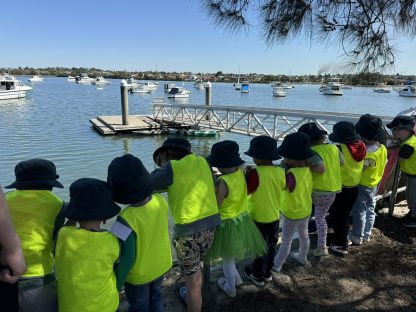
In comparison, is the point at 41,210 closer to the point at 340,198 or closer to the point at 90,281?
the point at 90,281

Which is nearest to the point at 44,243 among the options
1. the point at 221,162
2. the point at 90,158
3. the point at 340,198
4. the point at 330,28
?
the point at 221,162

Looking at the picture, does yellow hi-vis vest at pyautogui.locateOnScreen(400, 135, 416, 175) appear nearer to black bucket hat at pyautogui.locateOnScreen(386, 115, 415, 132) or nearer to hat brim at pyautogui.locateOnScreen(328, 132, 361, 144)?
black bucket hat at pyautogui.locateOnScreen(386, 115, 415, 132)

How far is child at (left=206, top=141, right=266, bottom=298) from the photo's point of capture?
8.68 ft

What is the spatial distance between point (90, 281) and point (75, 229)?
11.2 inches

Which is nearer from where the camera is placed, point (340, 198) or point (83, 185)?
point (83, 185)

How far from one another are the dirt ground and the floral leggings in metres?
0.22

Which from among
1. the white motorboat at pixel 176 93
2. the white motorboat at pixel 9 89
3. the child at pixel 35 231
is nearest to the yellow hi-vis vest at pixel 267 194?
the child at pixel 35 231

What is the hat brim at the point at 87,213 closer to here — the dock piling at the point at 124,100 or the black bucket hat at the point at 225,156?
the black bucket hat at the point at 225,156

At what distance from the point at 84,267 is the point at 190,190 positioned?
0.83 meters

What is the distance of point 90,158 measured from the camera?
15.4 m

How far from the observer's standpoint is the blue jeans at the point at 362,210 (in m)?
3.86

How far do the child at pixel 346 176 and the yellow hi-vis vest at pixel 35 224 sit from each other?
2809mm

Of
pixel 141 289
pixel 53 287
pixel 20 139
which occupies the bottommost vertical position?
pixel 20 139

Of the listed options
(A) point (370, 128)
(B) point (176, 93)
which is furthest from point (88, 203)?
(B) point (176, 93)
